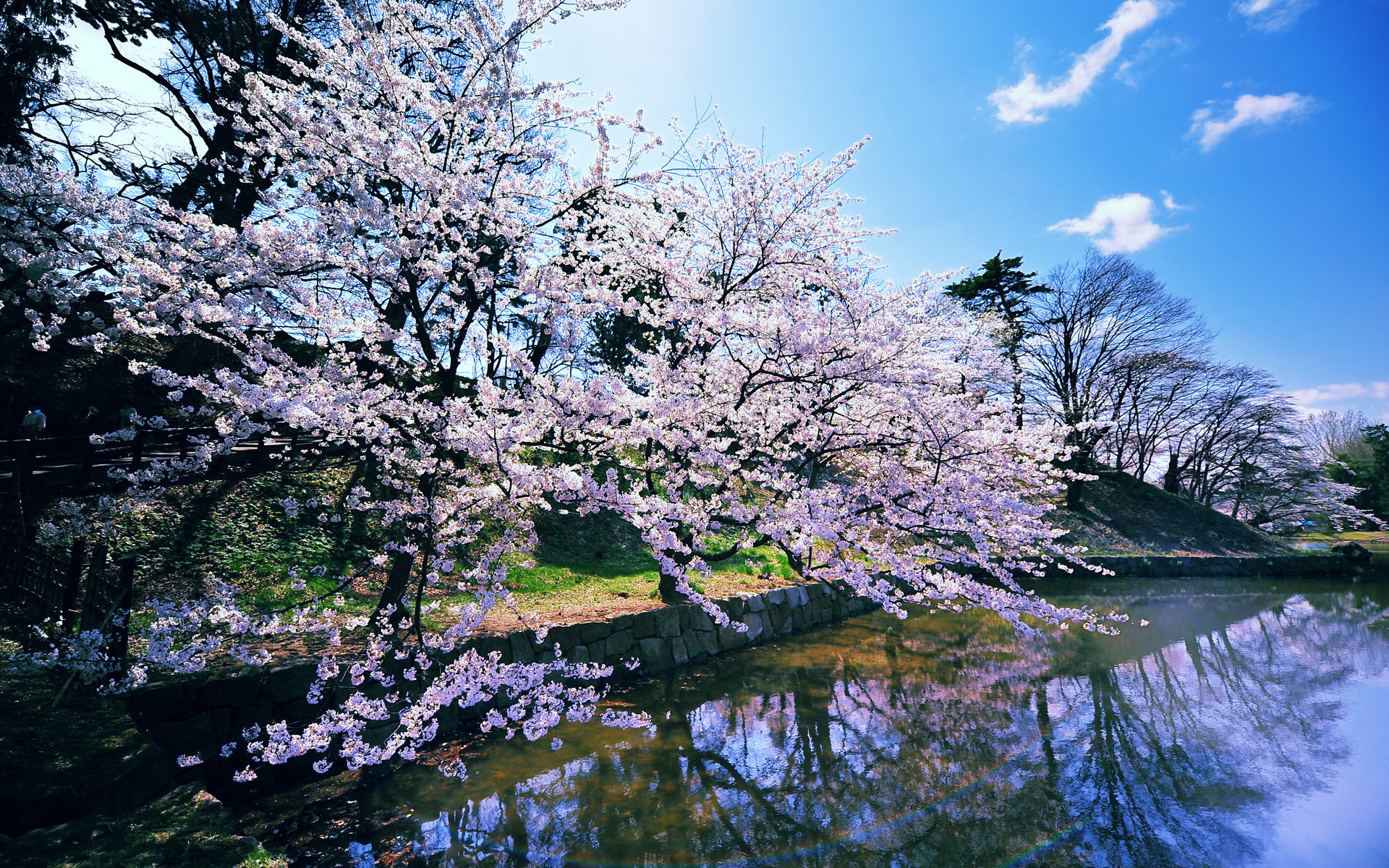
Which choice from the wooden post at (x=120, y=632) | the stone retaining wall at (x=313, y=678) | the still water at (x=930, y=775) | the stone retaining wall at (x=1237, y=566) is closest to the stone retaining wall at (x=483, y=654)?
the stone retaining wall at (x=313, y=678)

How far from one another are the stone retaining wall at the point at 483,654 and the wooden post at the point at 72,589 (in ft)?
4.00

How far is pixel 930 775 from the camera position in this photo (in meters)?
5.34

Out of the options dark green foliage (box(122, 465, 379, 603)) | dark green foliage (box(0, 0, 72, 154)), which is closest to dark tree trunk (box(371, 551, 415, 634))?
dark green foliage (box(122, 465, 379, 603))

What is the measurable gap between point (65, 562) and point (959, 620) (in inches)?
521

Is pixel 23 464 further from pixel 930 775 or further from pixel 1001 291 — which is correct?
pixel 1001 291

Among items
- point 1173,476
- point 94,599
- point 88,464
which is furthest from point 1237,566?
point 88,464

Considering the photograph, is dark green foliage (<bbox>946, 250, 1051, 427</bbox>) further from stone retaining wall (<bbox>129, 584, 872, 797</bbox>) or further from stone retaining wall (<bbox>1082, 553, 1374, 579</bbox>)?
stone retaining wall (<bbox>129, 584, 872, 797</bbox>)

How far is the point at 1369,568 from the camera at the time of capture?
63.8 ft

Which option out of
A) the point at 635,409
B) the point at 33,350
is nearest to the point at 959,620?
the point at 635,409

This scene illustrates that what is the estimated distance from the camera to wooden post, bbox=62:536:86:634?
5.07m

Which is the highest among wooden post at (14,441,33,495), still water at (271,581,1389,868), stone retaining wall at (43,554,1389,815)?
wooden post at (14,441,33,495)

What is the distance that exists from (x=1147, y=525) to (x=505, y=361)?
82.7 ft

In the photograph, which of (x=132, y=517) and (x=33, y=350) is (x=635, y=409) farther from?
(x=33, y=350)

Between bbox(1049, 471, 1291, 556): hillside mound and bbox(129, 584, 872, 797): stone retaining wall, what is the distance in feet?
47.8
